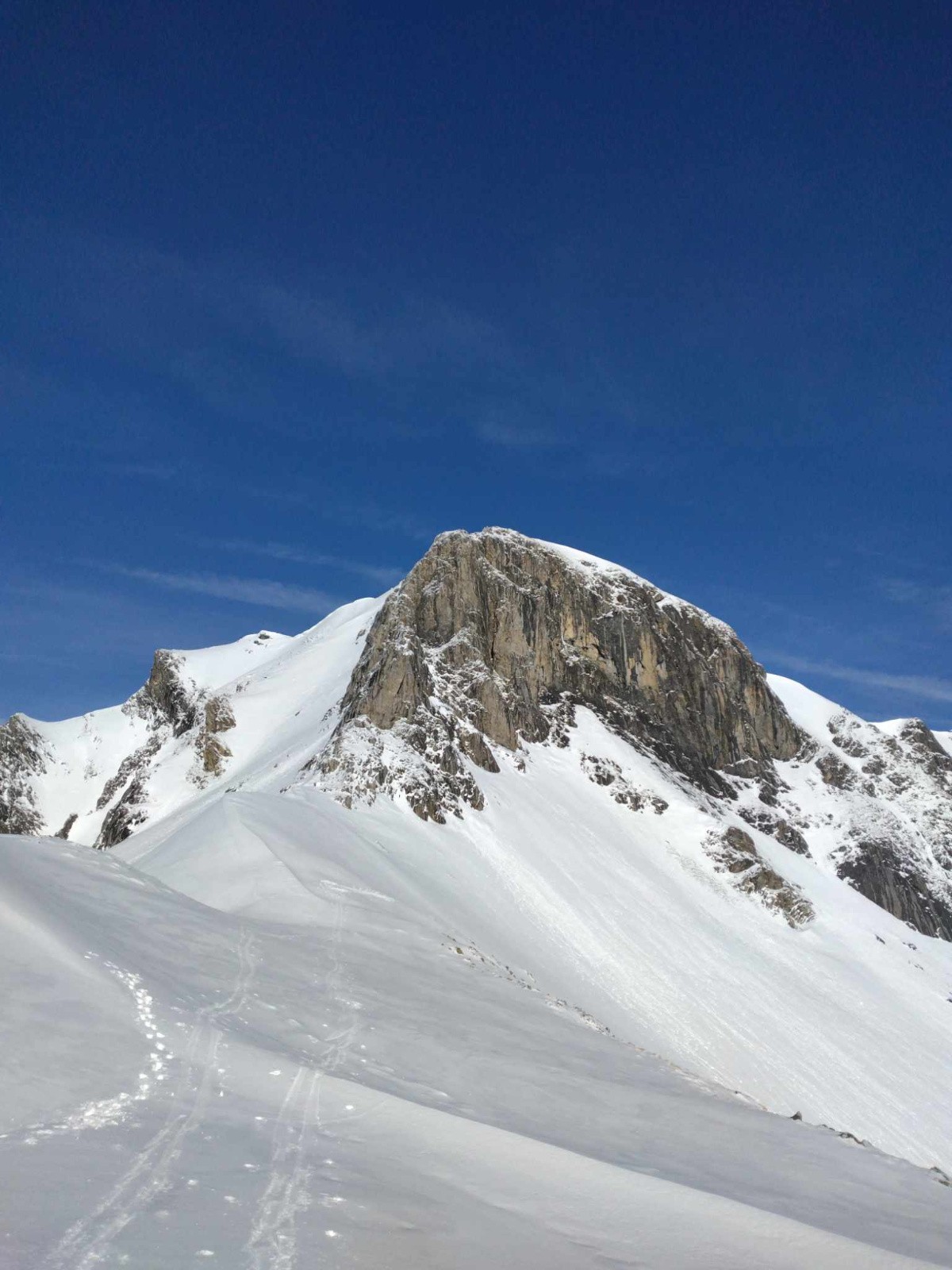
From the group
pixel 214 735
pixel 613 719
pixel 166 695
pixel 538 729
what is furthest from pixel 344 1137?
pixel 166 695

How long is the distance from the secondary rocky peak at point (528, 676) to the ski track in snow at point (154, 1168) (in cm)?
3358

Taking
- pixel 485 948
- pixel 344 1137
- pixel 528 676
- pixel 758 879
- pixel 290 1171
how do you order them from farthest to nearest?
pixel 528 676
pixel 758 879
pixel 485 948
pixel 344 1137
pixel 290 1171

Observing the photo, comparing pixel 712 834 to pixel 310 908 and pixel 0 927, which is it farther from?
pixel 0 927

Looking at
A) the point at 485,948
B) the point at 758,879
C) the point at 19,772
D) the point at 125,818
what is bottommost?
the point at 125,818

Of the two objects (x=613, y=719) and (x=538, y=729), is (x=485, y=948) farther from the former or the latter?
(x=613, y=719)

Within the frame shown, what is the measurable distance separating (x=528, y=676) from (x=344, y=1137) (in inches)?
2340

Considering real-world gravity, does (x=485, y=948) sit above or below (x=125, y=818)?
above

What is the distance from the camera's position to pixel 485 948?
29.5 m

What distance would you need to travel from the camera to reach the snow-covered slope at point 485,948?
6.57m

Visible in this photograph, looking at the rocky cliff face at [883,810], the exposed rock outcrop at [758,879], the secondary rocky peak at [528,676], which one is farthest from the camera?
the rocky cliff face at [883,810]

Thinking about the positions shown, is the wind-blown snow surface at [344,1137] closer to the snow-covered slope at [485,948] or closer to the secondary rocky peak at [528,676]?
the snow-covered slope at [485,948]

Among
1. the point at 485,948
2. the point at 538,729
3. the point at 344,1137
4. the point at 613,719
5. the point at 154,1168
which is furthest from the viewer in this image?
the point at 613,719

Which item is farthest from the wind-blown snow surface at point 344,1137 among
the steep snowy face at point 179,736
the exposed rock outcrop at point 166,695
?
the exposed rock outcrop at point 166,695

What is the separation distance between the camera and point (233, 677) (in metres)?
93.7
